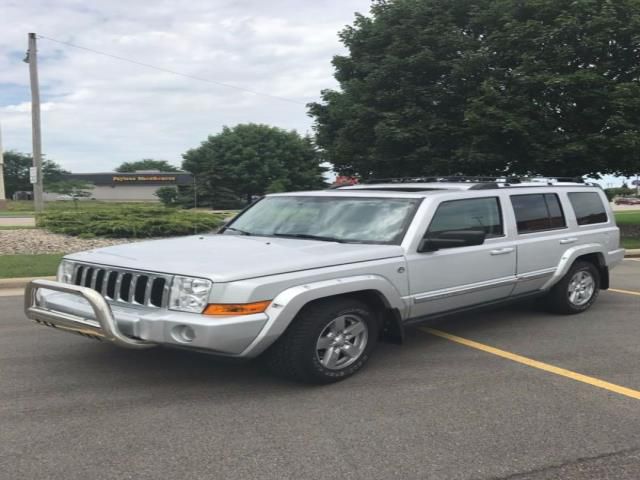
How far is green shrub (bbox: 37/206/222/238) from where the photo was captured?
570 inches

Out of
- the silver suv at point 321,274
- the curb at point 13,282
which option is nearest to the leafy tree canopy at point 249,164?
the curb at point 13,282

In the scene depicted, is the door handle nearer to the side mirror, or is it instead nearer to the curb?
the side mirror

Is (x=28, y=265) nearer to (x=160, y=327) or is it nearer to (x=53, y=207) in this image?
(x=160, y=327)

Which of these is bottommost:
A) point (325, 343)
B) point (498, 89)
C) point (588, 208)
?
point (325, 343)

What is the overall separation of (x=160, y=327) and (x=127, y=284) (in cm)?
51

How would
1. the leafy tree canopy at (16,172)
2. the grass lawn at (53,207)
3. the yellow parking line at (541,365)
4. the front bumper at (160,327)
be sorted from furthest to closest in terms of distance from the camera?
the leafy tree canopy at (16,172)
the grass lawn at (53,207)
the yellow parking line at (541,365)
the front bumper at (160,327)

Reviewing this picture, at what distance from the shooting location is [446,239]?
4.88 m

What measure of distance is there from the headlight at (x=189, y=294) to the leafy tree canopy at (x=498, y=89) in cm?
Result: 1290

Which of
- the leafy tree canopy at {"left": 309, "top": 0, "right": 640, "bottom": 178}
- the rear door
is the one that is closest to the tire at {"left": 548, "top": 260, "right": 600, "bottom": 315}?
the rear door

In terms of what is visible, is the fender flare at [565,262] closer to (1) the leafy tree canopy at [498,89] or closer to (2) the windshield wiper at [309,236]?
(2) the windshield wiper at [309,236]

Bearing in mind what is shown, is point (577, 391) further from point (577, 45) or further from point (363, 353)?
point (577, 45)

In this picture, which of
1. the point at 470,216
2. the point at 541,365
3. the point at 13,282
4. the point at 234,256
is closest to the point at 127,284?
the point at 234,256

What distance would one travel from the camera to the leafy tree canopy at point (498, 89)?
50.3 ft

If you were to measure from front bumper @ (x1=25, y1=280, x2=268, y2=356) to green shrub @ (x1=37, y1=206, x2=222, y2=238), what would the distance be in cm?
1070
